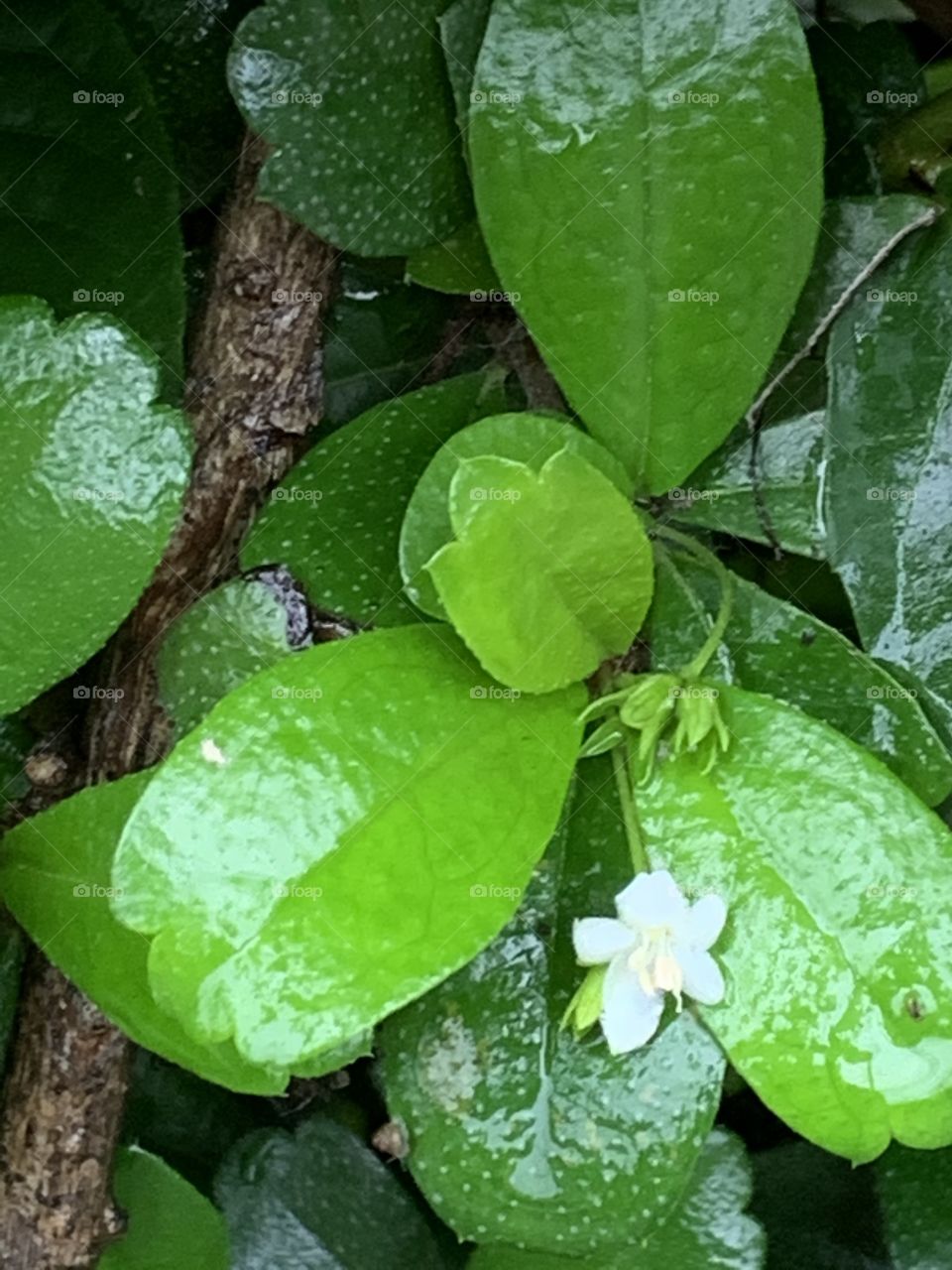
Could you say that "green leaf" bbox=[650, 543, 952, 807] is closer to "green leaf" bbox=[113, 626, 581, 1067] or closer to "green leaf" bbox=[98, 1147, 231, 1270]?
"green leaf" bbox=[113, 626, 581, 1067]

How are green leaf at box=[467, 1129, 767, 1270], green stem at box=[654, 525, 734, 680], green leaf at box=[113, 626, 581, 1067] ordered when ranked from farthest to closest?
green leaf at box=[467, 1129, 767, 1270], green stem at box=[654, 525, 734, 680], green leaf at box=[113, 626, 581, 1067]

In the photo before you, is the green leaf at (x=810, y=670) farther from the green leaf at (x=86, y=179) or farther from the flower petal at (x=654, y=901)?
the green leaf at (x=86, y=179)

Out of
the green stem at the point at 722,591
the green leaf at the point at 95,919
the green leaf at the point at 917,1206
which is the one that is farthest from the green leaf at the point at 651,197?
the green leaf at the point at 917,1206

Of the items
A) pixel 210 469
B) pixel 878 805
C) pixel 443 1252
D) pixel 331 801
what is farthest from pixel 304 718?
pixel 443 1252

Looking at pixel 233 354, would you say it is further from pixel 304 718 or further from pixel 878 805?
pixel 878 805

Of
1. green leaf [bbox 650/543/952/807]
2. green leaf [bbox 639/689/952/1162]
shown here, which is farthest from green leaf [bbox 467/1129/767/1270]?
green leaf [bbox 650/543/952/807]

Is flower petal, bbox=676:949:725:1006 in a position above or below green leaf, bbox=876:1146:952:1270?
above

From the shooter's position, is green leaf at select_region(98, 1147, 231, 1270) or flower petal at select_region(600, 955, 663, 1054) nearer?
flower petal at select_region(600, 955, 663, 1054)
